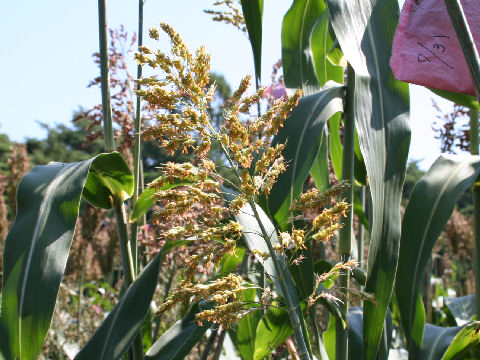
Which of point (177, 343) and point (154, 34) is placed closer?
point (154, 34)

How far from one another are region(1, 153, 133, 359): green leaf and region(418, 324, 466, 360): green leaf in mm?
683

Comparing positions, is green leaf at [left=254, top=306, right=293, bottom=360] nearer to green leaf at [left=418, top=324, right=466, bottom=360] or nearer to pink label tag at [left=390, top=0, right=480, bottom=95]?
green leaf at [left=418, top=324, right=466, bottom=360]

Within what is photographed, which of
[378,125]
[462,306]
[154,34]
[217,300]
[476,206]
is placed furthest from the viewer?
[462,306]

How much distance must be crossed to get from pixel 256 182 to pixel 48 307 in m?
0.35

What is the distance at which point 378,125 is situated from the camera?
896 millimetres

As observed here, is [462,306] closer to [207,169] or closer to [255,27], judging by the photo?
[255,27]

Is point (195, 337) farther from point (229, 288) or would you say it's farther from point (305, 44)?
point (305, 44)

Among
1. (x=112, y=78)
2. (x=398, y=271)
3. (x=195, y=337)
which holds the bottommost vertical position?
(x=195, y=337)

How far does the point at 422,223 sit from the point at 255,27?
52 cm

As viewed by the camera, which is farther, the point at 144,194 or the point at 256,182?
Answer: the point at 144,194

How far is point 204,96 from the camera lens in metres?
0.73

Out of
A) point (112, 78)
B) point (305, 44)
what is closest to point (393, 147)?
point (305, 44)

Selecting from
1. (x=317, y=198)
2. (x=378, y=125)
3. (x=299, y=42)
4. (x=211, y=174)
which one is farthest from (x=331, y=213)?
(x=299, y=42)

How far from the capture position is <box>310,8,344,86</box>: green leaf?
4.40 ft
